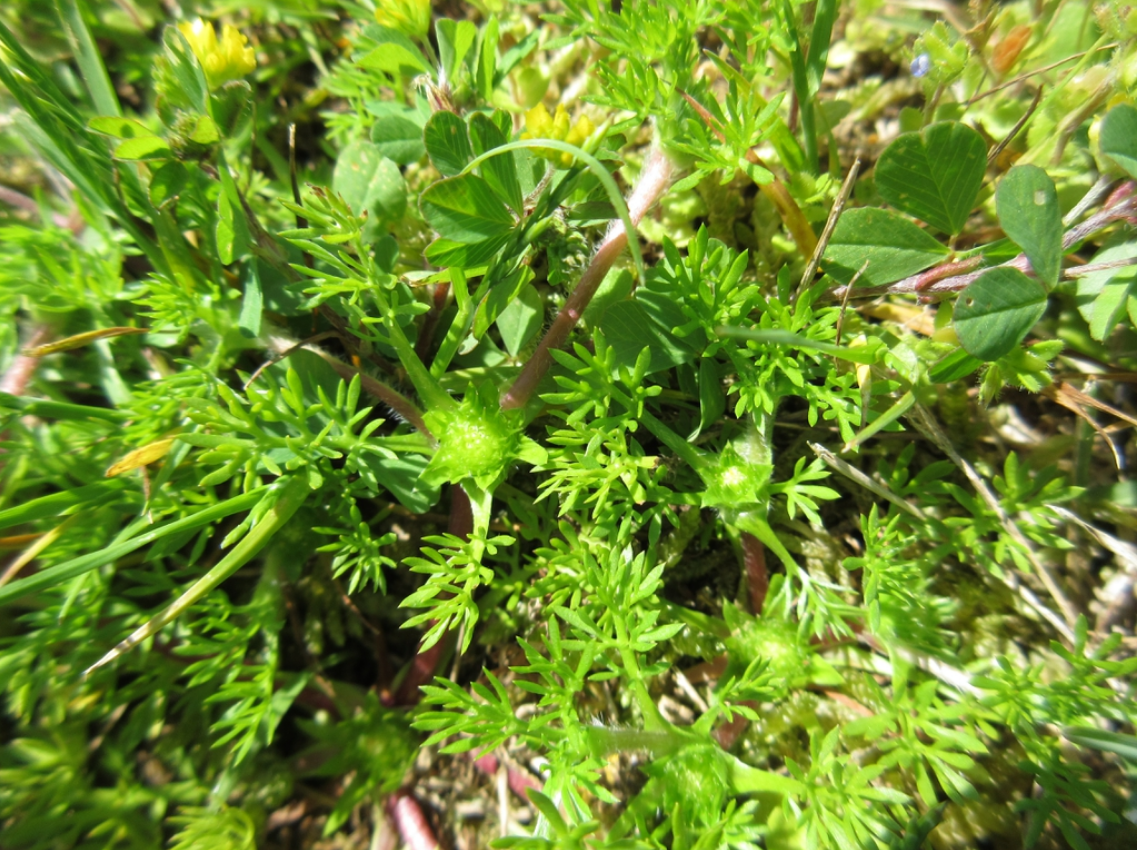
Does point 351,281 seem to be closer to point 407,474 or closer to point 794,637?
A: point 407,474

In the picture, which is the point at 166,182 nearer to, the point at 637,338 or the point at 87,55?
the point at 87,55

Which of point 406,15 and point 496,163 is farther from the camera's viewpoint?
point 406,15

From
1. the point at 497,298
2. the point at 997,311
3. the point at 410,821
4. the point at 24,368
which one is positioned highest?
the point at 997,311

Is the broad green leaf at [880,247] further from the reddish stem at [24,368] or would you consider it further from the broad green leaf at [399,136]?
the reddish stem at [24,368]

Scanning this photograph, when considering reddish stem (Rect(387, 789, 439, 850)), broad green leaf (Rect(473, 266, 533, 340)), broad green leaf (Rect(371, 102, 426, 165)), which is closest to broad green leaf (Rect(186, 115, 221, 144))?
broad green leaf (Rect(371, 102, 426, 165))

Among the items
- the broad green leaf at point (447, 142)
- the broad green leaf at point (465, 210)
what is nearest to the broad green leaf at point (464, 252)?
the broad green leaf at point (465, 210)

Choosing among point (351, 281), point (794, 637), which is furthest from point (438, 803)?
point (351, 281)

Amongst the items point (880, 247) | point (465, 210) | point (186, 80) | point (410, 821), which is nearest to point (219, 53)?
point (186, 80)
